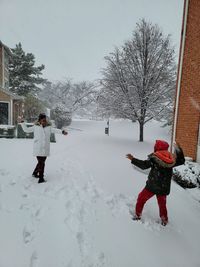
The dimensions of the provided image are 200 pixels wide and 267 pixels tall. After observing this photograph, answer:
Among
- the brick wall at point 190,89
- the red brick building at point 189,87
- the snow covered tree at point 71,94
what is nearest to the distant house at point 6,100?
the snow covered tree at point 71,94

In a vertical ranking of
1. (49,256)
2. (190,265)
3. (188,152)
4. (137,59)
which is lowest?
(190,265)

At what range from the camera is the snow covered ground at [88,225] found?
99.7 inches

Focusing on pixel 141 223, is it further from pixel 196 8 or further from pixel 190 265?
pixel 196 8

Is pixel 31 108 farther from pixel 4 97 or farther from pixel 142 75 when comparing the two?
pixel 142 75

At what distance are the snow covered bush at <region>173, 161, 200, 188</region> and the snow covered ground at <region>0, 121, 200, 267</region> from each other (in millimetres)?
237

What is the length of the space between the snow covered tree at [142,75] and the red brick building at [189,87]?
4207mm

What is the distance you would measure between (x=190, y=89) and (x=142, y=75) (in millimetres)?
5382

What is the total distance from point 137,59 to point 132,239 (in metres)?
11.0

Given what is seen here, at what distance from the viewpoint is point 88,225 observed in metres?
3.16

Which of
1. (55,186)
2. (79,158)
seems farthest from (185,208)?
(79,158)

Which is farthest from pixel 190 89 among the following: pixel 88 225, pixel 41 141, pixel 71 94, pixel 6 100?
pixel 71 94

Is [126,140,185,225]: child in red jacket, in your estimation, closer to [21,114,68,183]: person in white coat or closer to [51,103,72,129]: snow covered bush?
[21,114,68,183]: person in white coat

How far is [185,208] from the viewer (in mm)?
4289

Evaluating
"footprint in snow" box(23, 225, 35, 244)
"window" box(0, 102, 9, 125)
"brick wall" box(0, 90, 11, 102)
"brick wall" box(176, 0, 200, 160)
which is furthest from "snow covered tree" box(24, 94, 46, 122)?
"footprint in snow" box(23, 225, 35, 244)
